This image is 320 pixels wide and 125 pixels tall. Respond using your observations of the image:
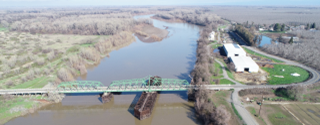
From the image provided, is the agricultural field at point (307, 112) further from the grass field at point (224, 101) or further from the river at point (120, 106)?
the river at point (120, 106)

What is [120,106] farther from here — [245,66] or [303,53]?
[303,53]

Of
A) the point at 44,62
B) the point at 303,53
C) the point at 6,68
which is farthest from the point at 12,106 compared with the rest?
the point at 303,53

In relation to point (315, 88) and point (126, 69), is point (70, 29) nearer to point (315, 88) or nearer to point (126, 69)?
point (126, 69)

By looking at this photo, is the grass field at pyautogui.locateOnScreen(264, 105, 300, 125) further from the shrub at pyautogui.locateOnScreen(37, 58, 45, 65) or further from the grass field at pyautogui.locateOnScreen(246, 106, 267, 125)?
the shrub at pyautogui.locateOnScreen(37, 58, 45, 65)

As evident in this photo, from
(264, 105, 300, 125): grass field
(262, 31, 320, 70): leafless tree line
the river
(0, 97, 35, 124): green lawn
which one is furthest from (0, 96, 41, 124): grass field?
(262, 31, 320, 70): leafless tree line

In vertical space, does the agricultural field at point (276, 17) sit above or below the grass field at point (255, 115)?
above

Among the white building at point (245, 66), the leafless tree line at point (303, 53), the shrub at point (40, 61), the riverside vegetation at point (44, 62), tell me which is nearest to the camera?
the riverside vegetation at point (44, 62)

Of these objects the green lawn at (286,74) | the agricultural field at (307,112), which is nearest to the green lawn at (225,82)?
the green lawn at (286,74)
